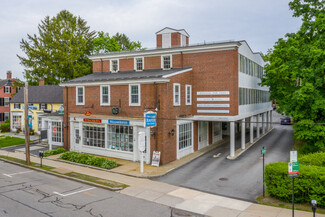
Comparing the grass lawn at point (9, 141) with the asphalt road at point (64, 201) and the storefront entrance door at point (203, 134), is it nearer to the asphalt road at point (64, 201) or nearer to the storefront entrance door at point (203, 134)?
the asphalt road at point (64, 201)

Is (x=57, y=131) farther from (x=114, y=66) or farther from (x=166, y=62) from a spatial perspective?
(x=166, y=62)

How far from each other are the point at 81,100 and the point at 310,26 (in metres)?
21.7

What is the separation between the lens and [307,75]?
20.0 m

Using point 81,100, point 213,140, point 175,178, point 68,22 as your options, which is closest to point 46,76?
point 68,22

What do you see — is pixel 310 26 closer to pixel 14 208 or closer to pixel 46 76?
pixel 14 208

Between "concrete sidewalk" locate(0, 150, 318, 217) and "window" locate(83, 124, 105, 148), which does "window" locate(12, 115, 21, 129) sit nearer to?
"window" locate(83, 124, 105, 148)

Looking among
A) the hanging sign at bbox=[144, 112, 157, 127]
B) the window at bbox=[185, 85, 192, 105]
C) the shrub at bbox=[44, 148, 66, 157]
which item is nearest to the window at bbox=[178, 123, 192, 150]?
the window at bbox=[185, 85, 192, 105]

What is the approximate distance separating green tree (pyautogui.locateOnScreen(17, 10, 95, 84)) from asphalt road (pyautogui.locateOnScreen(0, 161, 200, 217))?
114 feet

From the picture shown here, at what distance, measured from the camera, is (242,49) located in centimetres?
2475

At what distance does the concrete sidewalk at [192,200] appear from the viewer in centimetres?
1167

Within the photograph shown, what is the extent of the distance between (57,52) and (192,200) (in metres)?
43.1

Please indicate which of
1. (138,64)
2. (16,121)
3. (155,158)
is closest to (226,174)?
(155,158)

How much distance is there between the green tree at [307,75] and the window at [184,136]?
8417 millimetres

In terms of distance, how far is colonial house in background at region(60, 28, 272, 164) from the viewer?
20641mm
